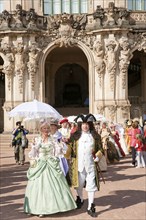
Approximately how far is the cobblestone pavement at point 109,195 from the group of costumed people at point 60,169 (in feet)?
0.86

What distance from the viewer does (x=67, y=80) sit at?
36188mm

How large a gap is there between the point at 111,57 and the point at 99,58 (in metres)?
0.76

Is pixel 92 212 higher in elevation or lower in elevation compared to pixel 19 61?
lower

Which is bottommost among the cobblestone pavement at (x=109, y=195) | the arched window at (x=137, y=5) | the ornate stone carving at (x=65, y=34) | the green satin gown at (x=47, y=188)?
the cobblestone pavement at (x=109, y=195)

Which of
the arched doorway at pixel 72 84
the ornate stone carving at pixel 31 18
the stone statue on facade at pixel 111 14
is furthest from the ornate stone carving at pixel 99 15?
the arched doorway at pixel 72 84

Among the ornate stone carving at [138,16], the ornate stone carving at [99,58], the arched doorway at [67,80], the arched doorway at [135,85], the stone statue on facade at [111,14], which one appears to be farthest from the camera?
the arched doorway at [67,80]

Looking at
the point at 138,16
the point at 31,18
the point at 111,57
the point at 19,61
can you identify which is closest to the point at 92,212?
the point at 111,57

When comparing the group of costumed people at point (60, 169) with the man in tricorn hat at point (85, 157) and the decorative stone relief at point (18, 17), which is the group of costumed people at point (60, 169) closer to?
the man in tricorn hat at point (85, 157)

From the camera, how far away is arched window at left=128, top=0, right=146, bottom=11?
91.0 feet

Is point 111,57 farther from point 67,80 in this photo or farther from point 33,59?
point 67,80

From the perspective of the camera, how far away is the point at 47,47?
2773cm

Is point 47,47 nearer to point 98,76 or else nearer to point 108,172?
point 98,76

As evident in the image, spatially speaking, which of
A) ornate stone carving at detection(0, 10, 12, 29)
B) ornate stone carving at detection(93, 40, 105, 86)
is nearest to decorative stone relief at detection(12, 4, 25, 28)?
ornate stone carving at detection(0, 10, 12, 29)

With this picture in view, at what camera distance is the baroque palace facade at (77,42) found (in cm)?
2684
